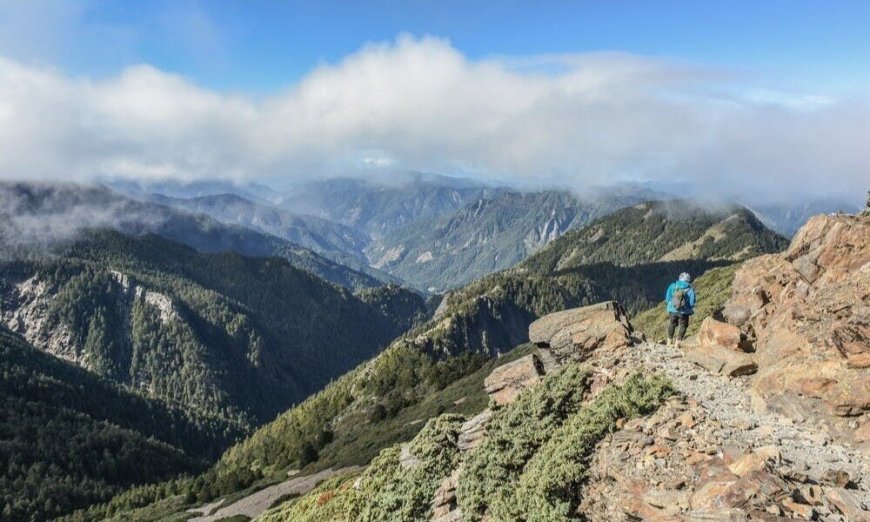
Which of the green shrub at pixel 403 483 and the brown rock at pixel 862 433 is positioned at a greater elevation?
the brown rock at pixel 862 433

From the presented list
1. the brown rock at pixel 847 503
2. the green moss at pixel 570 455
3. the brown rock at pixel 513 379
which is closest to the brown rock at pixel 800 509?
the brown rock at pixel 847 503

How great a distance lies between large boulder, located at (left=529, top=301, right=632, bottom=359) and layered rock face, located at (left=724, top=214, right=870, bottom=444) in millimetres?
7084

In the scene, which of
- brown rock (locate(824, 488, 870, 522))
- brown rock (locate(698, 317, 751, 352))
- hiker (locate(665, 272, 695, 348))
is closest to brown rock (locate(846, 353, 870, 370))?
brown rock (locate(698, 317, 751, 352))

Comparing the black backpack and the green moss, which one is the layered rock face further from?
the green moss

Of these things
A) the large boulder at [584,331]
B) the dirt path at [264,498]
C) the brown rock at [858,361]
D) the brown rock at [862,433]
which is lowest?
the dirt path at [264,498]

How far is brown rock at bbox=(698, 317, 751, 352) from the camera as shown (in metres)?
30.5

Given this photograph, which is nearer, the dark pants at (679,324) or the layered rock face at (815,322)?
the layered rock face at (815,322)

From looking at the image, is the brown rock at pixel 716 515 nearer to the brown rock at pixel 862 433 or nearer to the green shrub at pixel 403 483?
the brown rock at pixel 862 433

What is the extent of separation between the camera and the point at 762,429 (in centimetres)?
2261

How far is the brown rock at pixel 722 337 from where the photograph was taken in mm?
30500

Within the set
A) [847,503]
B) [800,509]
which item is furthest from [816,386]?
[800,509]

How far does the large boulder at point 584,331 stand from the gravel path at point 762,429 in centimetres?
447

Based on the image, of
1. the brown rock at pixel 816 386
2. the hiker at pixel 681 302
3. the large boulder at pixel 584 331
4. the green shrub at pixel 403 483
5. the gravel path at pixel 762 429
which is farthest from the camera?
the hiker at pixel 681 302

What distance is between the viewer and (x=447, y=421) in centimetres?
3747
